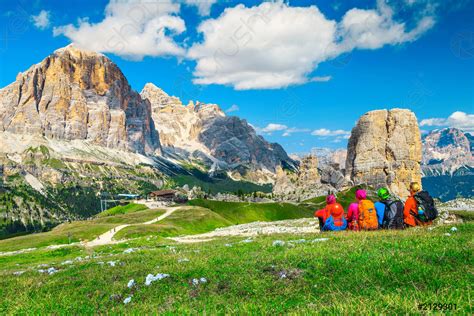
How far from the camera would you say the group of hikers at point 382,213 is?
24578mm

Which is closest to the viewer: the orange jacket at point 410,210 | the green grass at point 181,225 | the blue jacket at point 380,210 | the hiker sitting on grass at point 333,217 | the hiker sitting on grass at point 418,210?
the blue jacket at point 380,210

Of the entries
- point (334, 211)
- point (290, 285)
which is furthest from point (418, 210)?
point (290, 285)

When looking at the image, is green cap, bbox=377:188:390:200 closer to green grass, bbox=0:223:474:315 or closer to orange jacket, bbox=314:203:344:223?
orange jacket, bbox=314:203:344:223

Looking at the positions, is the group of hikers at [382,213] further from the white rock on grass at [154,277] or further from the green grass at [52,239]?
the green grass at [52,239]

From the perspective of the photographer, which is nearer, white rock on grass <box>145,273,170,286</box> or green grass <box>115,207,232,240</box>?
white rock on grass <box>145,273,170,286</box>

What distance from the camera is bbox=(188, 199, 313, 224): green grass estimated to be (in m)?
131

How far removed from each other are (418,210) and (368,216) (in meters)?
4.07

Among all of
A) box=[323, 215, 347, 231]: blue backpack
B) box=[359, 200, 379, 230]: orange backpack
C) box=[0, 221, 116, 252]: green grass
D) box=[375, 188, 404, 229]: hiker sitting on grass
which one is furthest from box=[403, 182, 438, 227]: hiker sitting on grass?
box=[0, 221, 116, 252]: green grass

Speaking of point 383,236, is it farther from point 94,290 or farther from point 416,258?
point 94,290

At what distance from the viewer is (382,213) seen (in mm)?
24922

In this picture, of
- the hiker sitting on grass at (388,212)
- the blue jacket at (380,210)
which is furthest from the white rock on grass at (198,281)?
the blue jacket at (380,210)

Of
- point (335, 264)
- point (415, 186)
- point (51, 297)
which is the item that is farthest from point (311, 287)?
point (415, 186)

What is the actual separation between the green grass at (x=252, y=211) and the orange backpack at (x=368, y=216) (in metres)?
100

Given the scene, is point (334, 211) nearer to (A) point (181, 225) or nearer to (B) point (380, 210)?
(B) point (380, 210)
